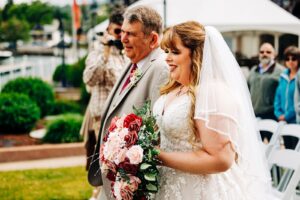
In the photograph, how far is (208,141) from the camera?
105 inches

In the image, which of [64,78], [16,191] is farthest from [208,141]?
[64,78]

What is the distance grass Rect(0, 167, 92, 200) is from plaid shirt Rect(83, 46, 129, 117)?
58.1 inches

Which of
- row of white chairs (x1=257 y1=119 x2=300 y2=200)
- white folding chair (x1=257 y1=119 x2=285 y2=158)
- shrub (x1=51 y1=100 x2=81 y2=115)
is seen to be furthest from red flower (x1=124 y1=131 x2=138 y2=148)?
shrub (x1=51 y1=100 x2=81 y2=115)

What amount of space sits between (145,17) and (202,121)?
1.02m

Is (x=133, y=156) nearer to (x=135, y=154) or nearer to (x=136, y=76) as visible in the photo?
(x=135, y=154)

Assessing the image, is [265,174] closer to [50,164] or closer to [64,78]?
[50,164]

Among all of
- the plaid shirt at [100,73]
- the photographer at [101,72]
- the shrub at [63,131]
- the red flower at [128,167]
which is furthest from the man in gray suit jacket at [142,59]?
the shrub at [63,131]

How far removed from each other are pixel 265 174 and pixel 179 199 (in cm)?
61

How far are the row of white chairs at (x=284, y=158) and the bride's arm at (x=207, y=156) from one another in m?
1.12

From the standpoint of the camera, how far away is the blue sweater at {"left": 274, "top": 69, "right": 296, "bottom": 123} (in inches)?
289

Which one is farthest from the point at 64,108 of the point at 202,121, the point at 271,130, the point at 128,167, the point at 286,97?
the point at 202,121

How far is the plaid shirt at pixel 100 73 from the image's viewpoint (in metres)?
5.39

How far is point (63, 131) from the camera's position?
31.2 feet

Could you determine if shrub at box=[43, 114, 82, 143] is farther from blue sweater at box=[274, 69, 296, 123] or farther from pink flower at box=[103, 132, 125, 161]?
pink flower at box=[103, 132, 125, 161]
